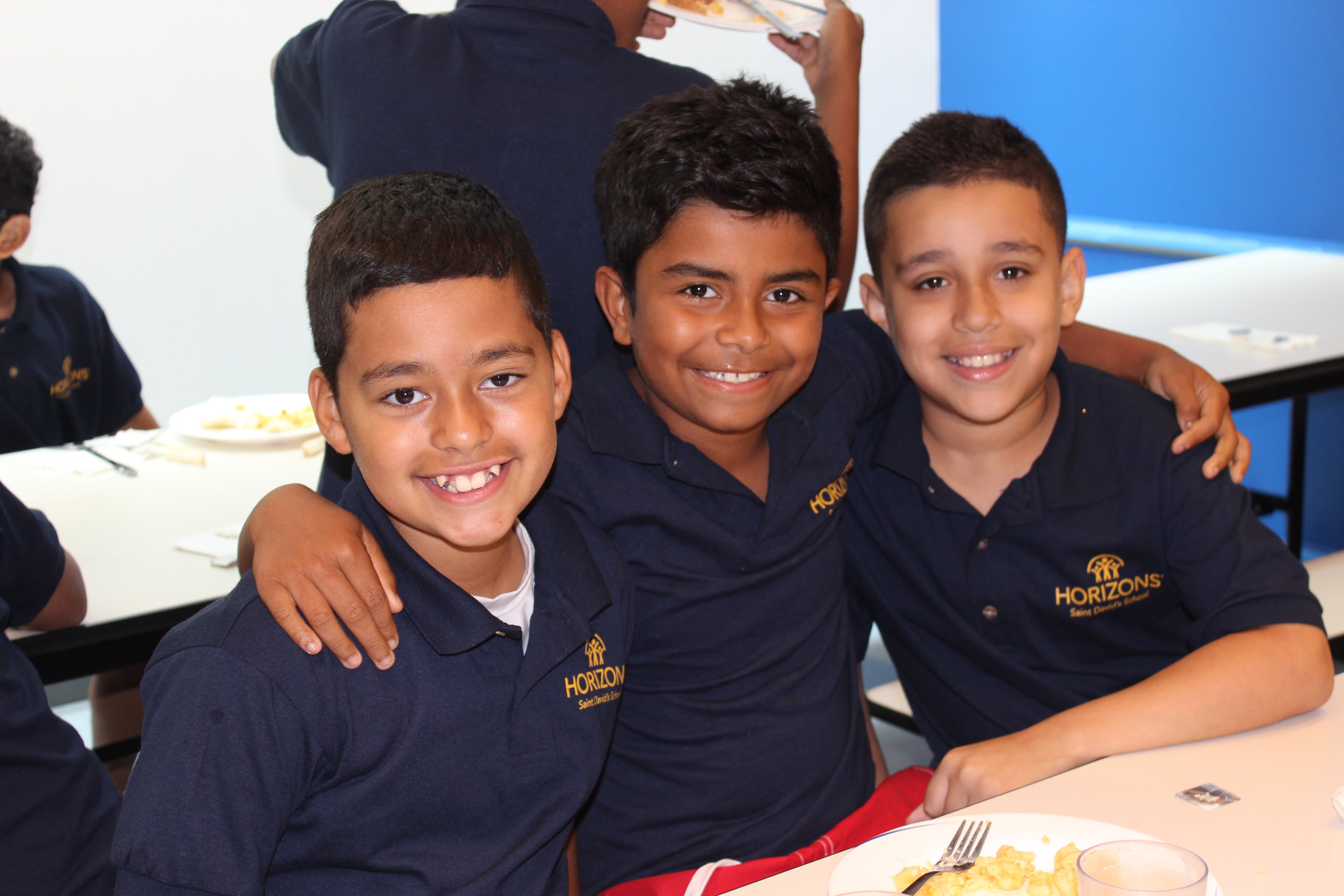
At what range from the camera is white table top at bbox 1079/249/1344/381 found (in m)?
2.85

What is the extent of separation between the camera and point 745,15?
2004mm

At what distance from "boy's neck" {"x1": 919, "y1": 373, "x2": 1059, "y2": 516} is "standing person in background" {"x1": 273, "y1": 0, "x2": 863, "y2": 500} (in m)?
0.54

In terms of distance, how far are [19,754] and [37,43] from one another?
11.7 ft

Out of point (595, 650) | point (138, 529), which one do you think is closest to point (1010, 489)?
point (595, 650)

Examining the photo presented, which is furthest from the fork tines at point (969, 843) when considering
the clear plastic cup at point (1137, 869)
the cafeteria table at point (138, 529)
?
the cafeteria table at point (138, 529)

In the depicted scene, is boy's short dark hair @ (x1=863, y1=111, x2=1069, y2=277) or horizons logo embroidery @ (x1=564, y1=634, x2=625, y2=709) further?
boy's short dark hair @ (x1=863, y1=111, x2=1069, y2=277)

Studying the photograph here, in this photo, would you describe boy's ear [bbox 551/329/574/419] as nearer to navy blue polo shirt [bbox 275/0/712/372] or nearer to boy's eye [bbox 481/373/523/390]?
boy's eye [bbox 481/373/523/390]

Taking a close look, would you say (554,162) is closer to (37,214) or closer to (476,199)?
(476,199)

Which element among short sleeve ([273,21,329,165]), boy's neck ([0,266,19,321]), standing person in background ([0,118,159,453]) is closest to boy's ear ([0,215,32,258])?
standing person in background ([0,118,159,453])

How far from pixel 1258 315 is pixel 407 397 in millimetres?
2859

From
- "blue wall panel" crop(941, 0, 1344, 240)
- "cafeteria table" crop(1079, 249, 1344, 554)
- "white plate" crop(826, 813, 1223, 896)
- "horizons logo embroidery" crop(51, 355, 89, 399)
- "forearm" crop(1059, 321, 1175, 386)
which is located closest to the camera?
"white plate" crop(826, 813, 1223, 896)

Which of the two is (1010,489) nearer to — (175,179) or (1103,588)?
(1103,588)

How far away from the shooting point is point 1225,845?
0.98 m

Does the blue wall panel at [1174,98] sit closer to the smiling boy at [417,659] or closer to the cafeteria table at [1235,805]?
the cafeteria table at [1235,805]
